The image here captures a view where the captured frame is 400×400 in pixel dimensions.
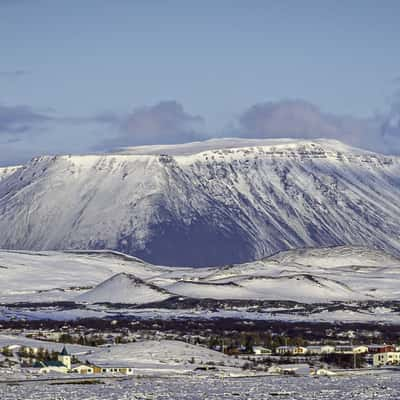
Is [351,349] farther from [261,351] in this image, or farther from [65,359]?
[65,359]

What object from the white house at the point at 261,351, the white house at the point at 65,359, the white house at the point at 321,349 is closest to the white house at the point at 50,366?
the white house at the point at 65,359

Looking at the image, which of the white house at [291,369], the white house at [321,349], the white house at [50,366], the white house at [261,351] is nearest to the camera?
the white house at [50,366]

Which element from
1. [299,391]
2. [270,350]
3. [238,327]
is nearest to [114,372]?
[299,391]

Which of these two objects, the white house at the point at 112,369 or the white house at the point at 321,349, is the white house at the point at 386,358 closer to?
the white house at the point at 321,349

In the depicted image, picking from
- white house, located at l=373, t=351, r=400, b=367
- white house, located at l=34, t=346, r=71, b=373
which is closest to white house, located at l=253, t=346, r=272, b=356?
white house, located at l=373, t=351, r=400, b=367

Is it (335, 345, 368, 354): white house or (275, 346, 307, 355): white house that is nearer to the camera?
(335, 345, 368, 354): white house

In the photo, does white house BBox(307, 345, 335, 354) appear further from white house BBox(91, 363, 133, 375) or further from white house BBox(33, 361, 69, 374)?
white house BBox(33, 361, 69, 374)

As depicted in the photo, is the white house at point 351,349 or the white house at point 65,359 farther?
the white house at point 351,349
